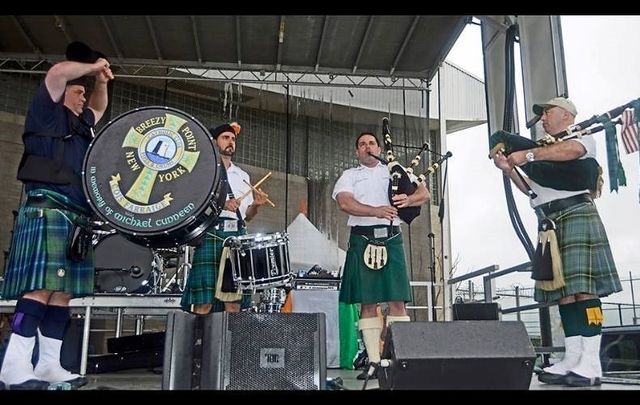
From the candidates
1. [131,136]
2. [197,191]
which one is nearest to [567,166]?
[197,191]

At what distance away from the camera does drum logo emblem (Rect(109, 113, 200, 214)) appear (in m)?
2.35

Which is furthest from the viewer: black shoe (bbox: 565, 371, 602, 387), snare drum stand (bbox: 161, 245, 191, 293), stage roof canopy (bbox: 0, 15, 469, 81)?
stage roof canopy (bbox: 0, 15, 469, 81)

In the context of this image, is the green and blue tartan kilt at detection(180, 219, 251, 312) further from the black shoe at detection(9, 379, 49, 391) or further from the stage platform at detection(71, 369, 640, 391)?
the black shoe at detection(9, 379, 49, 391)

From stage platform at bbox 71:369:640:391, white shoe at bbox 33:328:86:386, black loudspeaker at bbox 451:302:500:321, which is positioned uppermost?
black loudspeaker at bbox 451:302:500:321

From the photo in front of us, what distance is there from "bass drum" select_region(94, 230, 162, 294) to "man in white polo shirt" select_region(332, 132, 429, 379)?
1871mm

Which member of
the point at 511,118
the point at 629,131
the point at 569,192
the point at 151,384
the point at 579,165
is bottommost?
A: the point at 151,384

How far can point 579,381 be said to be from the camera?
234 cm

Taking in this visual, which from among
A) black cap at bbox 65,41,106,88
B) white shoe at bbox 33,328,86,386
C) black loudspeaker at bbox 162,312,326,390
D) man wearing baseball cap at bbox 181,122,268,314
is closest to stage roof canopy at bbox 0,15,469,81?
man wearing baseball cap at bbox 181,122,268,314

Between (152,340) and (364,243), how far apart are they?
1577 millimetres

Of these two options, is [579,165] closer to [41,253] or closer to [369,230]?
[369,230]

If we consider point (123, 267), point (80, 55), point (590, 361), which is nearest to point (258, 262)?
point (80, 55)

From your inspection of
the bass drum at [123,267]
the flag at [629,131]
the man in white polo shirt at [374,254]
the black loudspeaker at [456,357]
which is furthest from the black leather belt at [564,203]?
the bass drum at [123,267]

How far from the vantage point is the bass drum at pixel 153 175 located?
2.32 metres

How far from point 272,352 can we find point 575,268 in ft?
4.55
